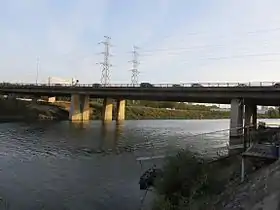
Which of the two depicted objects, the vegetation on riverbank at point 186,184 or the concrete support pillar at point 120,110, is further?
the concrete support pillar at point 120,110

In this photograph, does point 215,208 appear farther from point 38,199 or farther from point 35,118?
point 35,118

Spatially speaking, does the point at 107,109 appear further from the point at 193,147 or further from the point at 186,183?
the point at 186,183

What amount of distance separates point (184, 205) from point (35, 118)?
110 metres

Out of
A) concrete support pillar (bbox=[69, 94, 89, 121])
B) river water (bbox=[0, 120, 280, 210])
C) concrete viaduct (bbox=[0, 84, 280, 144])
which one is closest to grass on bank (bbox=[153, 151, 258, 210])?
river water (bbox=[0, 120, 280, 210])

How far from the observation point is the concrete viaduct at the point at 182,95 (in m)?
64.2

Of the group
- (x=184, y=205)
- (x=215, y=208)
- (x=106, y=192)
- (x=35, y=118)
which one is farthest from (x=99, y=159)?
(x=35, y=118)

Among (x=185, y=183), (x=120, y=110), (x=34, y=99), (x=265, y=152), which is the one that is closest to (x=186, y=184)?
(x=185, y=183)

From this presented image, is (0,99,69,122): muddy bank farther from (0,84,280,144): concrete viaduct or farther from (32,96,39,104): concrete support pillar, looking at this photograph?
(0,84,280,144): concrete viaduct

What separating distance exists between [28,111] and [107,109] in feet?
92.2

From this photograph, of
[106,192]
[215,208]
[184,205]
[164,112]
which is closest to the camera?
[215,208]

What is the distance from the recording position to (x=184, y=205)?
15297 mm

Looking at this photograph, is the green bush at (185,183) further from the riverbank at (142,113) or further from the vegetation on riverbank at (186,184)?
the riverbank at (142,113)

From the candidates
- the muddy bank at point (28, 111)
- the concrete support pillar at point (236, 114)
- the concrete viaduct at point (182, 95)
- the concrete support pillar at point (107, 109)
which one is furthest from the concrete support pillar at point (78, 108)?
the concrete support pillar at point (236, 114)

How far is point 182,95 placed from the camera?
8025 centimetres
